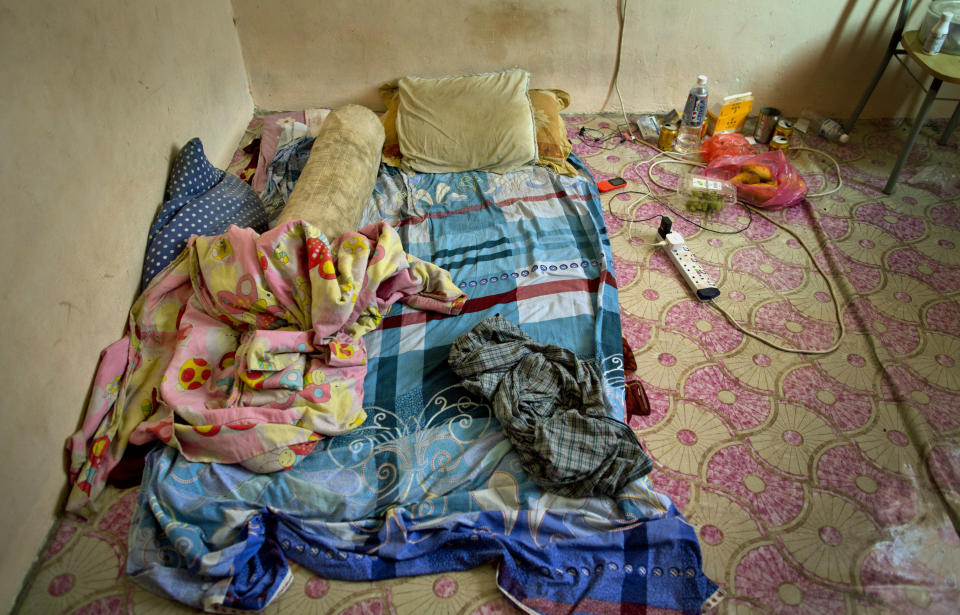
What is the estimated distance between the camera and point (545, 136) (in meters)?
2.46

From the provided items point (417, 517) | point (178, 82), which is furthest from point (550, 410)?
point (178, 82)

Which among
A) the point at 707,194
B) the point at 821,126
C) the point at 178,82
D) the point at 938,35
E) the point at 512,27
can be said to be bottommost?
the point at 707,194

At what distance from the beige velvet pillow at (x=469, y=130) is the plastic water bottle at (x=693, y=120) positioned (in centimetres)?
71

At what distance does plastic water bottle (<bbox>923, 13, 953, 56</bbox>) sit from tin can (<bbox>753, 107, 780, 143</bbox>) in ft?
1.80

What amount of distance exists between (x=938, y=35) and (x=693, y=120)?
884 millimetres

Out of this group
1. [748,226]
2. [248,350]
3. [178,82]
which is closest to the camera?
[248,350]

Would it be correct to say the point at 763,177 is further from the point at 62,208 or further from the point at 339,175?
the point at 62,208

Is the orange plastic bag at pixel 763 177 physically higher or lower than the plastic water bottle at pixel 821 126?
lower

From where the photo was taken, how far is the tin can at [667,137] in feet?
8.48

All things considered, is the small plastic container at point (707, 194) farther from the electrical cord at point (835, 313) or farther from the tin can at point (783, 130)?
the tin can at point (783, 130)

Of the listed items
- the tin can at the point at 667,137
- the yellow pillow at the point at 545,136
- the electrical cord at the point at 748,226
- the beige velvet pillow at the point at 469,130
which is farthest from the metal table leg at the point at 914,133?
the beige velvet pillow at the point at 469,130

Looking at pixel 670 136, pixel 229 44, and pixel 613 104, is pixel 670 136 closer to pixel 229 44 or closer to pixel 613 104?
pixel 613 104

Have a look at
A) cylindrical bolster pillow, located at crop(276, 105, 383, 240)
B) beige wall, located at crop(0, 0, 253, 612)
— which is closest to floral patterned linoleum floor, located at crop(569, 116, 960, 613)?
cylindrical bolster pillow, located at crop(276, 105, 383, 240)

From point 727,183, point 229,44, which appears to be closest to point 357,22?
point 229,44
